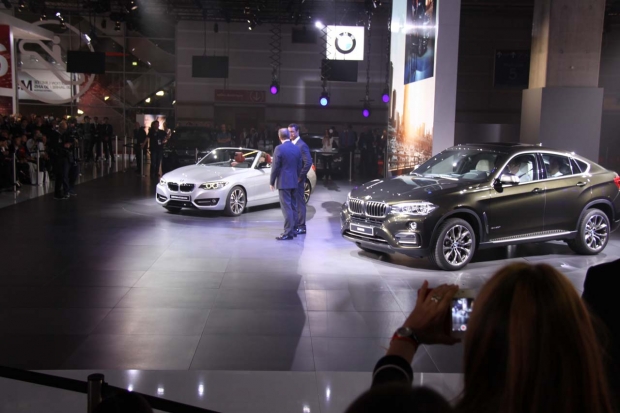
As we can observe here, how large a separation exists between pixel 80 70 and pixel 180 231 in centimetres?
1715

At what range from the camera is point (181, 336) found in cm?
614

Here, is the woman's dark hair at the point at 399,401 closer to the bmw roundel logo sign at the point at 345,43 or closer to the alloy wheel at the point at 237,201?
the alloy wheel at the point at 237,201

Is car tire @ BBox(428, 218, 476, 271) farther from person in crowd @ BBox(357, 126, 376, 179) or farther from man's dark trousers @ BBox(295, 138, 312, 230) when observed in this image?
person in crowd @ BBox(357, 126, 376, 179)

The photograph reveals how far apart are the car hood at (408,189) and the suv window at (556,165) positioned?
1437mm

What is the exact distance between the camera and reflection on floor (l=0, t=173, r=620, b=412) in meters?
5.49

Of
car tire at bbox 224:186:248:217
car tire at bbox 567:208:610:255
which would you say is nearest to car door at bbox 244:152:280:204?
car tire at bbox 224:186:248:217

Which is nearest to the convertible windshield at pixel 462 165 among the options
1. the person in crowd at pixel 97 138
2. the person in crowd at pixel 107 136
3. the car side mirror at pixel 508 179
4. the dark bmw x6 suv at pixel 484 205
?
the dark bmw x6 suv at pixel 484 205

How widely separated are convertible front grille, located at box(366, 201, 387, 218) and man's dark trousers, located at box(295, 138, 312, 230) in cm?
240

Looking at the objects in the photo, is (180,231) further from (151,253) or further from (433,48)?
(433,48)

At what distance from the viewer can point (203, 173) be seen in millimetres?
14156

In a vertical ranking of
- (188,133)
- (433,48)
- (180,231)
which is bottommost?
(180,231)

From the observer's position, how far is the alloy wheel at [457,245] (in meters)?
9.08

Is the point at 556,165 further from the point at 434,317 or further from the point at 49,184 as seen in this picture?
the point at 49,184

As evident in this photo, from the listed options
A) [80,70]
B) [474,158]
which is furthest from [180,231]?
[80,70]
